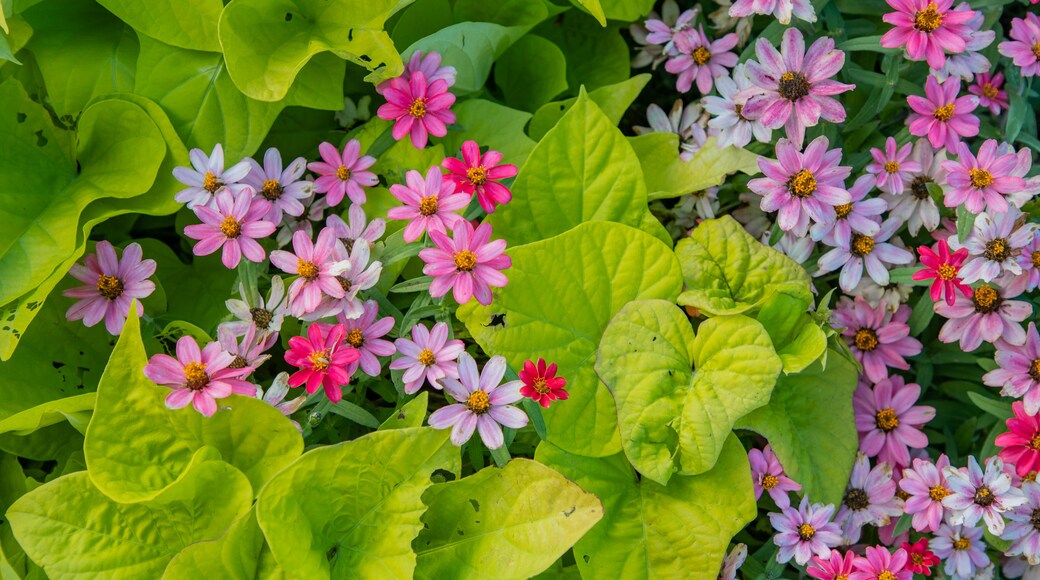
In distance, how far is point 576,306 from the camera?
39.9 inches

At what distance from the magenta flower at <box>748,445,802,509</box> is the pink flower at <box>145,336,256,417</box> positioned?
1.89 feet

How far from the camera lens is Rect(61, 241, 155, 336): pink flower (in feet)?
3.30

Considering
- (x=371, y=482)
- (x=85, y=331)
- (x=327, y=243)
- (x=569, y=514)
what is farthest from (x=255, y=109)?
(x=569, y=514)

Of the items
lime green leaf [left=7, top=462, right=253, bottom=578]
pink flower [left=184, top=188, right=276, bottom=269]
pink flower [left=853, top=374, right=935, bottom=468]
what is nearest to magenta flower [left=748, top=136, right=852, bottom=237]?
pink flower [left=853, top=374, right=935, bottom=468]

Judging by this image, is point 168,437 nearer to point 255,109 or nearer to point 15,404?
point 15,404

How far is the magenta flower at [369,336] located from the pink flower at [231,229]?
0.40 ft

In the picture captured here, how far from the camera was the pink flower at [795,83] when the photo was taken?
1.05 meters

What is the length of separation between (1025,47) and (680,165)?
444 mm

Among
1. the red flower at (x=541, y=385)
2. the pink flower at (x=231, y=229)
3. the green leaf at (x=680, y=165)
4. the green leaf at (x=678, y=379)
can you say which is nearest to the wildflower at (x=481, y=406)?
the red flower at (x=541, y=385)

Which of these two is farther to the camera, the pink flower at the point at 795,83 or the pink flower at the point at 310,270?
the pink flower at the point at 795,83

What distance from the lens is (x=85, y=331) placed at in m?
1.08

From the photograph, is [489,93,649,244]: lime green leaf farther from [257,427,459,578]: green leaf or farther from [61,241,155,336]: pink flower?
[61,241,155,336]: pink flower

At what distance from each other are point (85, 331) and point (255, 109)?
0.34m

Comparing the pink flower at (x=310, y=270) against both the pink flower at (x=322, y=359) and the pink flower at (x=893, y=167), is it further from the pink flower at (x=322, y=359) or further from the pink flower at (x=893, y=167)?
the pink flower at (x=893, y=167)
